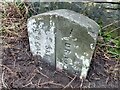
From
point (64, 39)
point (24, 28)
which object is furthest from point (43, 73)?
point (24, 28)

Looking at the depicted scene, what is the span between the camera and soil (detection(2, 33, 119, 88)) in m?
1.88

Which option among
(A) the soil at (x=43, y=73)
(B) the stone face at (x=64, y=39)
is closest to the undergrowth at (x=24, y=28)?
(A) the soil at (x=43, y=73)

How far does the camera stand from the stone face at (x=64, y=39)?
1.77 m

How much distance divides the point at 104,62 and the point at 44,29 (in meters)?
0.50

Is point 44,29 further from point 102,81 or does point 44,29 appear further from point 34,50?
point 102,81

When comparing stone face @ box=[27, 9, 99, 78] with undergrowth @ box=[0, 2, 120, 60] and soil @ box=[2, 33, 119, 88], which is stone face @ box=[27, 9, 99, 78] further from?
undergrowth @ box=[0, 2, 120, 60]

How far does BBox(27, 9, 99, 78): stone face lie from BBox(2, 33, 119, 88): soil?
0.19ft

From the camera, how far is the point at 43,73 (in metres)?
1.95

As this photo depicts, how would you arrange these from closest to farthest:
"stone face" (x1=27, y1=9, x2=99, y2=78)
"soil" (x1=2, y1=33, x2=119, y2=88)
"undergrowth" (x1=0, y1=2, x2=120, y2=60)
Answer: "stone face" (x1=27, y1=9, x2=99, y2=78) → "soil" (x1=2, y1=33, x2=119, y2=88) → "undergrowth" (x1=0, y1=2, x2=120, y2=60)

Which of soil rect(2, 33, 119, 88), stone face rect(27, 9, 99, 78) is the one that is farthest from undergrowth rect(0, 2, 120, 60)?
stone face rect(27, 9, 99, 78)

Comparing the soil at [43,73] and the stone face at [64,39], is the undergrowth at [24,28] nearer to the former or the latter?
the soil at [43,73]

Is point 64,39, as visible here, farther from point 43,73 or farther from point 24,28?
point 24,28

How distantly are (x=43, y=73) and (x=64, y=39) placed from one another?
11.5 inches

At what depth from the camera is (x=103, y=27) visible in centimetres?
224
